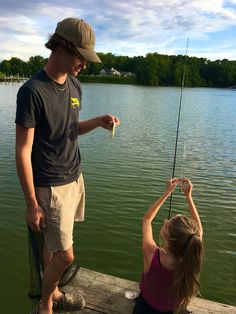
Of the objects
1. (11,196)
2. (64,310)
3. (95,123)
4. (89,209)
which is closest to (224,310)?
(64,310)

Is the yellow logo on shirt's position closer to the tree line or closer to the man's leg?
the man's leg

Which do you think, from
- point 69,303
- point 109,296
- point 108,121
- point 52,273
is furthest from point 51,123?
point 109,296

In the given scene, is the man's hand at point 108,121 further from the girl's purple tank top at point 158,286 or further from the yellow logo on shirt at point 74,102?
the girl's purple tank top at point 158,286

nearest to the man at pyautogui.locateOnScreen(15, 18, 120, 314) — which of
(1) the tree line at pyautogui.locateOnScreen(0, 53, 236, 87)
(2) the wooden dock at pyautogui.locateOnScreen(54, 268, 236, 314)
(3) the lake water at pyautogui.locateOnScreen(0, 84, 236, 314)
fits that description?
(2) the wooden dock at pyautogui.locateOnScreen(54, 268, 236, 314)

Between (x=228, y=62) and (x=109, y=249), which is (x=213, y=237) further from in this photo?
(x=228, y=62)

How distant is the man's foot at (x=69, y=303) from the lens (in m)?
3.22

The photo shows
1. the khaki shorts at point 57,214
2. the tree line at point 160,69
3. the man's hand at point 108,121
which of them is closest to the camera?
the khaki shorts at point 57,214

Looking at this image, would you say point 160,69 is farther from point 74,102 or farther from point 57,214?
point 57,214

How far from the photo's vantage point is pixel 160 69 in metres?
92.8

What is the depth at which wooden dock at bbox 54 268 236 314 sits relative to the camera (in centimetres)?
332

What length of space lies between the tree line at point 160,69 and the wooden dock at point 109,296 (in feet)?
230

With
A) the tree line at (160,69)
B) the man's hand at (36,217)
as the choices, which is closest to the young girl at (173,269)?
the man's hand at (36,217)

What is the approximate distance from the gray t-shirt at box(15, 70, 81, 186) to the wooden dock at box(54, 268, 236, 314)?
4.04 feet

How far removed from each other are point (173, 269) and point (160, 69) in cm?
9372
